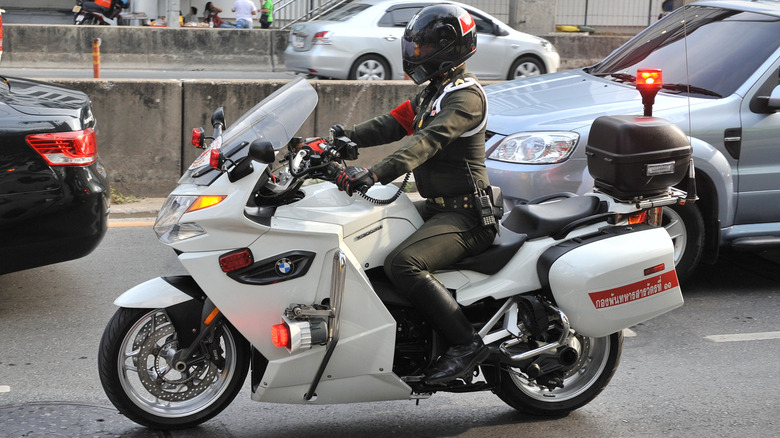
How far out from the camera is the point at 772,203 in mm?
6570

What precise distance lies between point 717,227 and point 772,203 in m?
0.50

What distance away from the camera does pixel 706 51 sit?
693 centimetres

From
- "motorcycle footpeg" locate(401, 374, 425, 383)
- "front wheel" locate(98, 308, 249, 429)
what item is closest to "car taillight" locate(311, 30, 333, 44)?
"front wheel" locate(98, 308, 249, 429)

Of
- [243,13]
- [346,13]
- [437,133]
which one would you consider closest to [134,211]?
[437,133]

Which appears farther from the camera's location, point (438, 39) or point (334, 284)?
point (438, 39)

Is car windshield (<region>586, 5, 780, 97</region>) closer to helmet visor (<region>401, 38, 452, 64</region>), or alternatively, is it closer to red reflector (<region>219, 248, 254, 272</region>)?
helmet visor (<region>401, 38, 452, 64</region>)

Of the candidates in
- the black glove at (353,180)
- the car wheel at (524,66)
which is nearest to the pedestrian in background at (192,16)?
the car wheel at (524,66)

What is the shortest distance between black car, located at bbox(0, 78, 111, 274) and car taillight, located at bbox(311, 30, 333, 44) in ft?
33.3

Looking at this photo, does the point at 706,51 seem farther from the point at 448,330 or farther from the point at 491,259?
the point at 448,330

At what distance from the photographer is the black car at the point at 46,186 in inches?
216

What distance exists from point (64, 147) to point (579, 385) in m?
3.32

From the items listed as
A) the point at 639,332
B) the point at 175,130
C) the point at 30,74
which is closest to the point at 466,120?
the point at 639,332

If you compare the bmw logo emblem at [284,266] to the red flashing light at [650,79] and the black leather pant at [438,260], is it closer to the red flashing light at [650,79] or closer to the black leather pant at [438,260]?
the black leather pant at [438,260]

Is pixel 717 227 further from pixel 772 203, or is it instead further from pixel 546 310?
pixel 546 310
